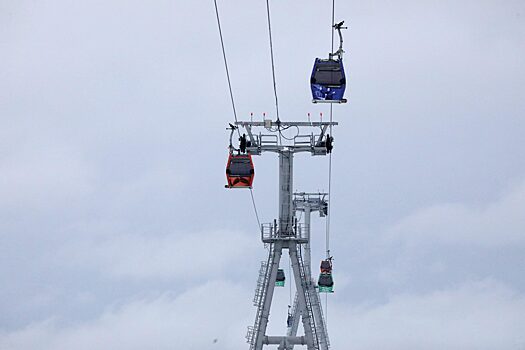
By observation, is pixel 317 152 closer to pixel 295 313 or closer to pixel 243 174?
pixel 243 174

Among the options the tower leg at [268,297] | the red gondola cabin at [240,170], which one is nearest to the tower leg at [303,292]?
the tower leg at [268,297]

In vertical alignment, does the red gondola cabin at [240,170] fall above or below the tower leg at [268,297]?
above

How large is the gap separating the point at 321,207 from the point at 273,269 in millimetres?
28063

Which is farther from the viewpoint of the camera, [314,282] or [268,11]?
[314,282]

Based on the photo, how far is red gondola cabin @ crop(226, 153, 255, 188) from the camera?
35.2m

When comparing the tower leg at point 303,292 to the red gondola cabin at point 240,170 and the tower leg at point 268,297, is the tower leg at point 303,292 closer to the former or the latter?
the tower leg at point 268,297

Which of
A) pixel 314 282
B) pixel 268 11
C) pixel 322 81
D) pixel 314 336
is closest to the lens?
pixel 268 11

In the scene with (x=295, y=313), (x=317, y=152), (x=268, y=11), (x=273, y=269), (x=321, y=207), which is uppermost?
(x=321, y=207)

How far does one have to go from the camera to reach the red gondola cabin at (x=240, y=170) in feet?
115

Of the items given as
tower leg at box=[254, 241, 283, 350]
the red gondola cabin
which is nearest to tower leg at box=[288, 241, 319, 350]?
tower leg at box=[254, 241, 283, 350]

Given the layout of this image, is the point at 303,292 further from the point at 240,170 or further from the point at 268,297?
the point at 240,170

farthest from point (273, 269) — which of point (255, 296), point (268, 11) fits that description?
point (268, 11)

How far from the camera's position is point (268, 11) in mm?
20938

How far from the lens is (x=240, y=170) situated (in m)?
35.2
